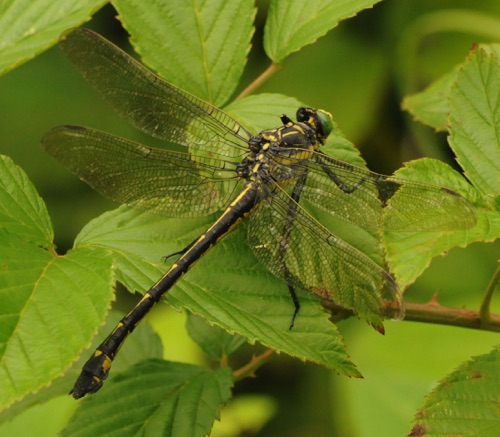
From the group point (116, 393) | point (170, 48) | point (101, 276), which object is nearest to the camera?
point (101, 276)

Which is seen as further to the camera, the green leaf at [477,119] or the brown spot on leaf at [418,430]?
the green leaf at [477,119]

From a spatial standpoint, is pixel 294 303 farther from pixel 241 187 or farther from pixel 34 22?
pixel 34 22

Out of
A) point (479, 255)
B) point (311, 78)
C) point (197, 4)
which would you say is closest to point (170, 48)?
point (197, 4)

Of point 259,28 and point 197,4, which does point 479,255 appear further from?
point 197,4

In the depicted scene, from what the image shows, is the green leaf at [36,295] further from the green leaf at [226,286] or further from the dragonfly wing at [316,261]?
the dragonfly wing at [316,261]

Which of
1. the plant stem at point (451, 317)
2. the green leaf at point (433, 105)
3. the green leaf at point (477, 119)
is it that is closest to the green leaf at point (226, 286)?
the plant stem at point (451, 317)

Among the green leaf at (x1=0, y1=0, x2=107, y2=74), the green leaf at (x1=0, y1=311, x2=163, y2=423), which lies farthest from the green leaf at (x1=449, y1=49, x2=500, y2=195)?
the green leaf at (x1=0, y1=311, x2=163, y2=423)

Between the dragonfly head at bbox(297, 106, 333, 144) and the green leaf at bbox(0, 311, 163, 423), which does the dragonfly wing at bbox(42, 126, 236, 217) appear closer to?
the dragonfly head at bbox(297, 106, 333, 144)
